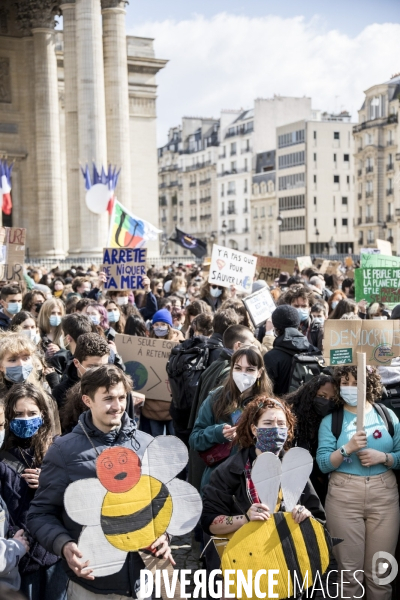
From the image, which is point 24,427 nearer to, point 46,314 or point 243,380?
point 243,380

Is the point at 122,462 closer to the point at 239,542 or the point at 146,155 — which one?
the point at 239,542

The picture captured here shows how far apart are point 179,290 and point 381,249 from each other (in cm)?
435

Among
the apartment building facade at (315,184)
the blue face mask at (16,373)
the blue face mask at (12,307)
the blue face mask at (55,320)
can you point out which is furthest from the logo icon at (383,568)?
the apartment building facade at (315,184)

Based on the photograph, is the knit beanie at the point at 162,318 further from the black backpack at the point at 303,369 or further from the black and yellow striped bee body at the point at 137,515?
the black and yellow striped bee body at the point at 137,515

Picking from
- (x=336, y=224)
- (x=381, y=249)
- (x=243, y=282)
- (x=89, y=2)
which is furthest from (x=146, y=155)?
(x=336, y=224)

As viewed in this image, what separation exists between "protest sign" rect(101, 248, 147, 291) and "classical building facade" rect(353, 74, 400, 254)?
6142 cm

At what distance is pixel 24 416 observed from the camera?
200 inches

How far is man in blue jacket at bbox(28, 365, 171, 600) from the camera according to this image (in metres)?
4.15

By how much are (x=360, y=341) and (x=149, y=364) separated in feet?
11.0

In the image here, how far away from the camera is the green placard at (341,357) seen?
19.0ft

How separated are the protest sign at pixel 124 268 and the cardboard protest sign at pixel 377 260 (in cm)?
368

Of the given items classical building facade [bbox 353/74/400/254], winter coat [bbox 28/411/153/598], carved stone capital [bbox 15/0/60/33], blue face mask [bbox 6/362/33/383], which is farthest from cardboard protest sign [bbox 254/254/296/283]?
classical building facade [bbox 353/74/400/254]

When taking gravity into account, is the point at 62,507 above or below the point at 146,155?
below

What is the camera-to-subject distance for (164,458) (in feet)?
13.8
